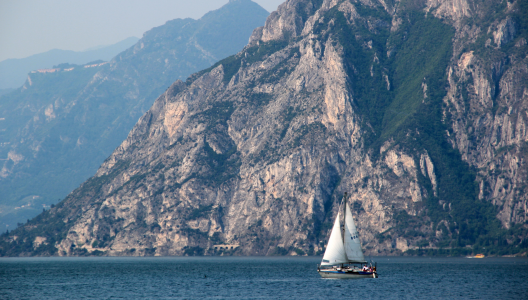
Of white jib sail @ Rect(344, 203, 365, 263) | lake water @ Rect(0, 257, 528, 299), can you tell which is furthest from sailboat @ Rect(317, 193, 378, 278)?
lake water @ Rect(0, 257, 528, 299)

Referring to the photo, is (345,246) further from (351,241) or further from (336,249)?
(336,249)

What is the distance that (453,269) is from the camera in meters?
198

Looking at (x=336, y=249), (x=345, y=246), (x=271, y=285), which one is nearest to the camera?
(x=345, y=246)

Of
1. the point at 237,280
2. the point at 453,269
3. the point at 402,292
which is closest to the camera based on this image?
the point at 402,292

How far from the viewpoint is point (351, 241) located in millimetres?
147125

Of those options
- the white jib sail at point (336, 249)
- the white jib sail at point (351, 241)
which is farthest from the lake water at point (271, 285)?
the white jib sail at point (351, 241)

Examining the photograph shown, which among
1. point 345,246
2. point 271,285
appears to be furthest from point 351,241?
point 271,285

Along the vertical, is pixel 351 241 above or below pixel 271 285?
above

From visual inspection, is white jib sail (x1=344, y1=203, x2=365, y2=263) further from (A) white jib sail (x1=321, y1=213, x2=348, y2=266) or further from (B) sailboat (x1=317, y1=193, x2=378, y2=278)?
(A) white jib sail (x1=321, y1=213, x2=348, y2=266)

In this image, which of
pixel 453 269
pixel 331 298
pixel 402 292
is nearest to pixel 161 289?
pixel 331 298

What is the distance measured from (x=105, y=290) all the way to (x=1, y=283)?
38.1 meters

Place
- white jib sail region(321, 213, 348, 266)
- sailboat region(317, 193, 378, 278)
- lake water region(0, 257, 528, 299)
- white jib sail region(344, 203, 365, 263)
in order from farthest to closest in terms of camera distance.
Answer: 1. white jib sail region(321, 213, 348, 266)
2. sailboat region(317, 193, 378, 278)
3. white jib sail region(344, 203, 365, 263)
4. lake water region(0, 257, 528, 299)

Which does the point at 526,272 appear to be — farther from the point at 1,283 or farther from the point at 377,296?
the point at 1,283

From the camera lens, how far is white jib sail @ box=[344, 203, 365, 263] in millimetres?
146250
